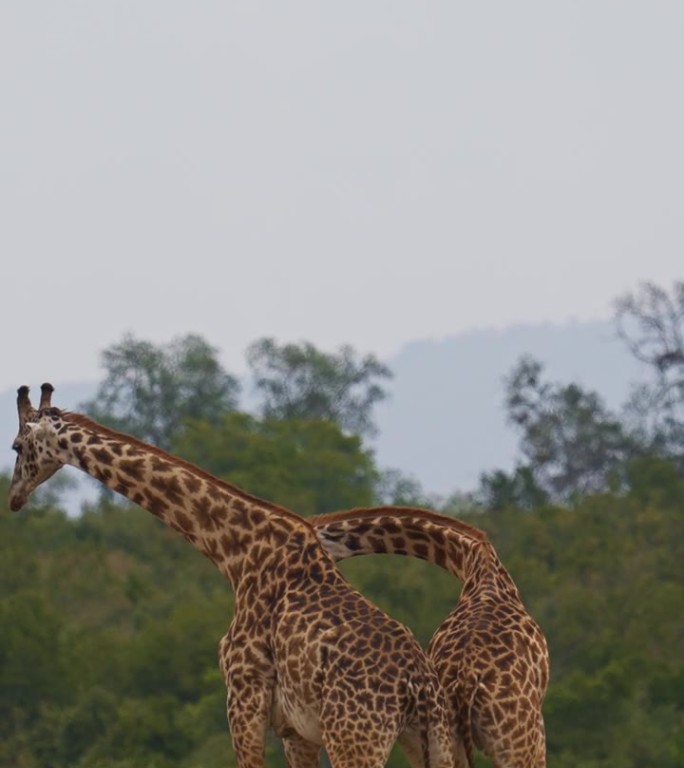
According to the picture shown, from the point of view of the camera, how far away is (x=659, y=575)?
1656 inches

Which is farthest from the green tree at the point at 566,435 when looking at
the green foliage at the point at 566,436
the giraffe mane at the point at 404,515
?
the giraffe mane at the point at 404,515

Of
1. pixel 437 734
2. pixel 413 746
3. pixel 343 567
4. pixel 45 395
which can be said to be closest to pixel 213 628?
pixel 343 567

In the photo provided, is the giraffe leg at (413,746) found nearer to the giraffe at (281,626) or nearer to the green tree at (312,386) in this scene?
the giraffe at (281,626)

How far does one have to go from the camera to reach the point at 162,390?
227 feet

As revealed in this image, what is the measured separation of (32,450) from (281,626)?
1574mm

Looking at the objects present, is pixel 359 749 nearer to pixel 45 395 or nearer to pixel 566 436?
pixel 45 395

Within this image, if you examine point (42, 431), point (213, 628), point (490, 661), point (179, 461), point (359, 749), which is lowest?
point (359, 749)

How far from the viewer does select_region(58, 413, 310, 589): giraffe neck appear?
10.3 meters

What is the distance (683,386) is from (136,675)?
29789 mm

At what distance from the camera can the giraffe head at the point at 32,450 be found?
10766 millimetres

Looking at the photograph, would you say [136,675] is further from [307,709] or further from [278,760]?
[307,709]

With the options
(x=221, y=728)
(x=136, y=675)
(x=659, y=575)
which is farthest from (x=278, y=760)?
(x=659, y=575)

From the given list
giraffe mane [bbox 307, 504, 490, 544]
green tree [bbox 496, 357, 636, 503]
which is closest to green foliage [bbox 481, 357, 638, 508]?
green tree [bbox 496, 357, 636, 503]

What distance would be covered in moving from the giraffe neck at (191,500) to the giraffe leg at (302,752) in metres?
0.66
